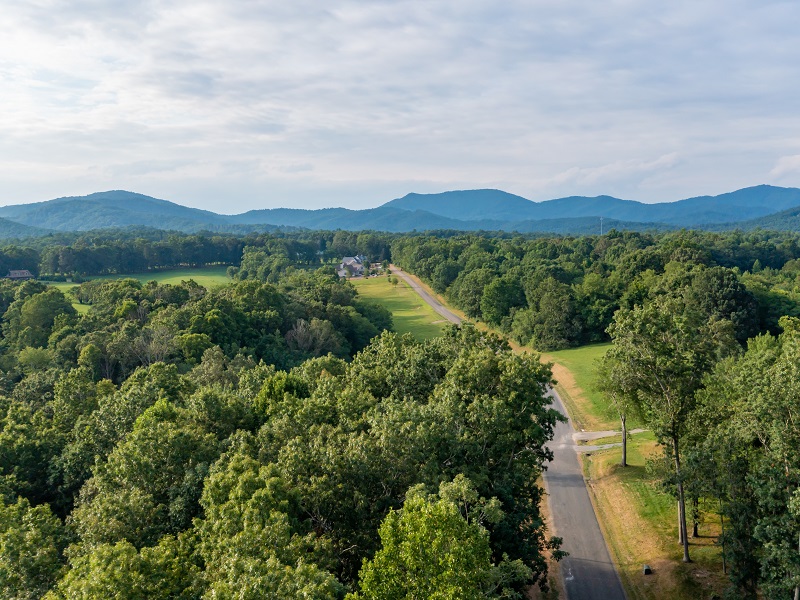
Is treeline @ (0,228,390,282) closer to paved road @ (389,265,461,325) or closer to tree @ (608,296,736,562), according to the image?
paved road @ (389,265,461,325)

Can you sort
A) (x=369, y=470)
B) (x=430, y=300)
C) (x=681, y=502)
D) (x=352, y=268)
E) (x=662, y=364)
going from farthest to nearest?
(x=352, y=268) < (x=430, y=300) < (x=681, y=502) < (x=662, y=364) < (x=369, y=470)

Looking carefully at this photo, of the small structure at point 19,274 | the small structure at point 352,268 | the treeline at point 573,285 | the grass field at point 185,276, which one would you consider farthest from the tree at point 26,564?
the small structure at point 352,268

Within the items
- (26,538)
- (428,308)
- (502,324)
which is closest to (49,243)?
(428,308)

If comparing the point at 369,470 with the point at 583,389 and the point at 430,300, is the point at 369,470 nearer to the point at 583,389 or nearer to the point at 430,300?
the point at 583,389

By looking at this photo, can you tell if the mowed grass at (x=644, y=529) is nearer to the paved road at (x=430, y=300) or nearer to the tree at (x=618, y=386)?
the tree at (x=618, y=386)

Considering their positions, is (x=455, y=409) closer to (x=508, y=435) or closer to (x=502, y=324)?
(x=508, y=435)

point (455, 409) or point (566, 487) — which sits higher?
point (455, 409)

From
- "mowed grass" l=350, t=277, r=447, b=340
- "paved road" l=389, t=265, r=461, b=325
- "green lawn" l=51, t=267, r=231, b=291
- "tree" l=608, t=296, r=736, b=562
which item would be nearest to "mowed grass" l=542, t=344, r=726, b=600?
"tree" l=608, t=296, r=736, b=562

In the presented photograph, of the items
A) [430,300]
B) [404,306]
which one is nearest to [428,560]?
[404,306]
